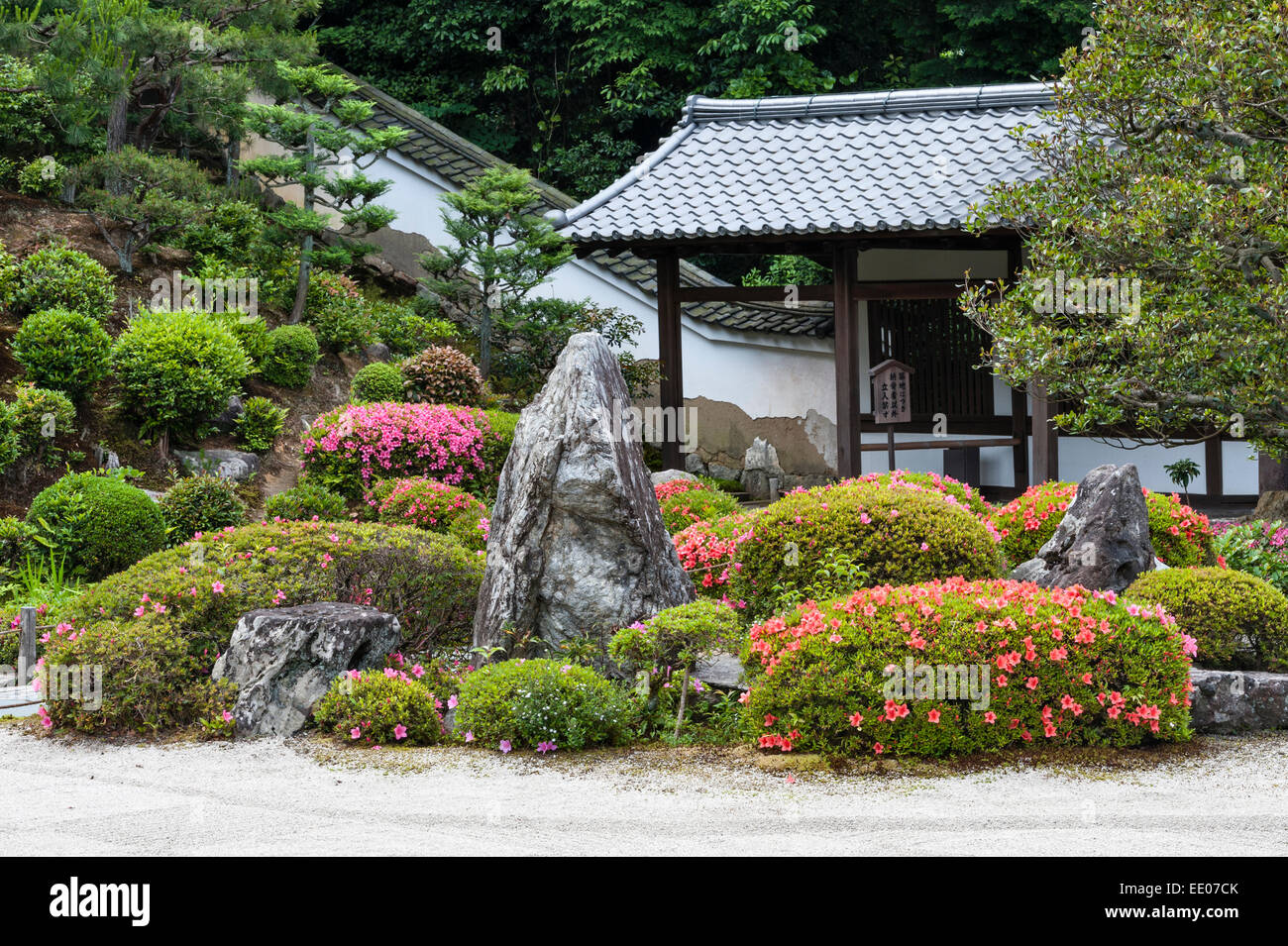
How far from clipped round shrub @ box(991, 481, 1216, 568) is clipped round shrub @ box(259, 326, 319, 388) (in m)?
7.62

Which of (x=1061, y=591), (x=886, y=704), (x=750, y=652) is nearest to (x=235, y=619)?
(x=750, y=652)

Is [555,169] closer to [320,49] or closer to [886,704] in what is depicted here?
[320,49]

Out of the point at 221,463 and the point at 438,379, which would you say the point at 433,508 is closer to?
the point at 221,463

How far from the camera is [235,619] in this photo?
7250 mm

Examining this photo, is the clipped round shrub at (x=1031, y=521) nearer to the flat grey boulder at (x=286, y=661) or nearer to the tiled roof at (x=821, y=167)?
the tiled roof at (x=821, y=167)

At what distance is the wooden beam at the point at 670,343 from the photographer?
13.1 metres

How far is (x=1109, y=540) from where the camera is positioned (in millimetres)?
7453

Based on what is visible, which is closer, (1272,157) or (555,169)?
(1272,157)

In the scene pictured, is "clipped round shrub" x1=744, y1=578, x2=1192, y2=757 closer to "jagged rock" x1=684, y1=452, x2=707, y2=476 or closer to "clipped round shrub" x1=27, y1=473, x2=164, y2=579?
"clipped round shrub" x1=27, y1=473, x2=164, y2=579

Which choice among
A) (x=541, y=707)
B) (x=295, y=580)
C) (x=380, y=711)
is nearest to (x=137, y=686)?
(x=295, y=580)

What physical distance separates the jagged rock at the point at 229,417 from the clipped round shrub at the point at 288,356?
0.76 metres

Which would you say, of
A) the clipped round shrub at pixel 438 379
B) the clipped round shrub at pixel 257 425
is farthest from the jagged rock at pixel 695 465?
the clipped round shrub at pixel 257 425

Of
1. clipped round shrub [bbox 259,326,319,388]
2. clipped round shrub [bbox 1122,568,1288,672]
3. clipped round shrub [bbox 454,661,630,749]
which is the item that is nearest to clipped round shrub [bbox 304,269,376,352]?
clipped round shrub [bbox 259,326,319,388]

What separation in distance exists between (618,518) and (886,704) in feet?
6.40
